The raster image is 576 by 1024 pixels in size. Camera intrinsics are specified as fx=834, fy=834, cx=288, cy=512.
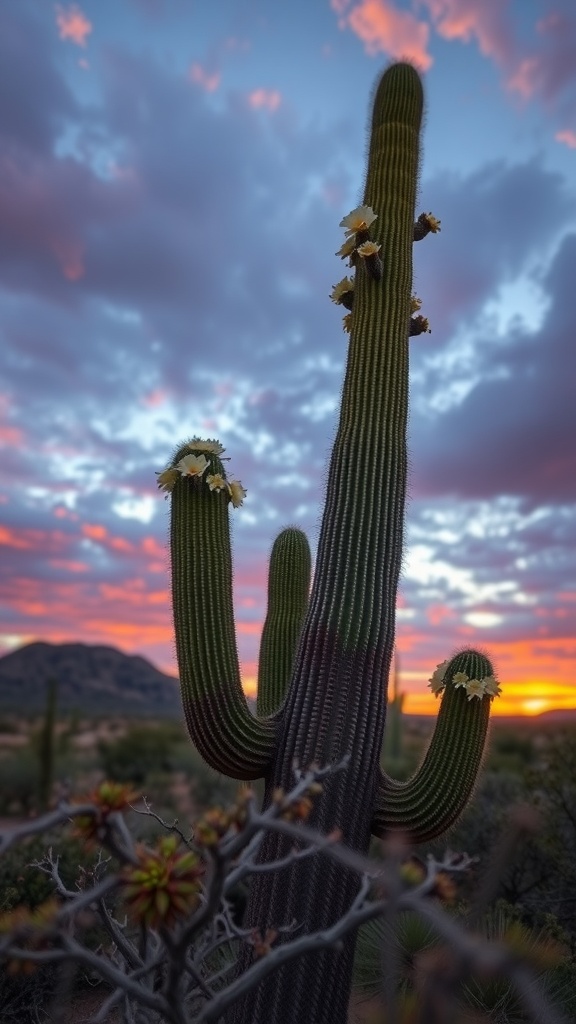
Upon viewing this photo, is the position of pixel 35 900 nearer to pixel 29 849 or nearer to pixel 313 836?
pixel 29 849

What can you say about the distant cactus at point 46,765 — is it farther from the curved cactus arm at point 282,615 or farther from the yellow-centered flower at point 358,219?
the yellow-centered flower at point 358,219

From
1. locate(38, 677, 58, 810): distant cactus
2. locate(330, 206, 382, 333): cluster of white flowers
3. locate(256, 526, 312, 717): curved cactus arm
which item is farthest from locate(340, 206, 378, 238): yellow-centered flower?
locate(38, 677, 58, 810): distant cactus

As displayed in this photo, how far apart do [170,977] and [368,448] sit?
13.5 feet

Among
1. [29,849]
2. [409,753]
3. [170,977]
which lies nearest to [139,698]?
[409,753]

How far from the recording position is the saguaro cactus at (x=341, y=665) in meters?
5.58

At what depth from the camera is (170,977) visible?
310 centimetres

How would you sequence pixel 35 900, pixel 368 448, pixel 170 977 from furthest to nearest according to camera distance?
pixel 35 900
pixel 368 448
pixel 170 977

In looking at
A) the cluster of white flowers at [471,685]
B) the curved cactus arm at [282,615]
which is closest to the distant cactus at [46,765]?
the curved cactus arm at [282,615]

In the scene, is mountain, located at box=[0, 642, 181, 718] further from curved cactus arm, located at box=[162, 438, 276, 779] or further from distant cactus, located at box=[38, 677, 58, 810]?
curved cactus arm, located at box=[162, 438, 276, 779]

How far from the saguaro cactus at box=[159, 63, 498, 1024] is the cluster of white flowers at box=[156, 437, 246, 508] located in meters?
0.01

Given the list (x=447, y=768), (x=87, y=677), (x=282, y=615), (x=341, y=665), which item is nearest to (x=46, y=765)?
(x=282, y=615)

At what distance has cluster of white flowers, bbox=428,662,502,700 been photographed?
6.45 m

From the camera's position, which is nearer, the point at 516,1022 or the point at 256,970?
the point at 256,970

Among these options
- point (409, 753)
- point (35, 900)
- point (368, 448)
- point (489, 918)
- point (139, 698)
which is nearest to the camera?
point (368, 448)
